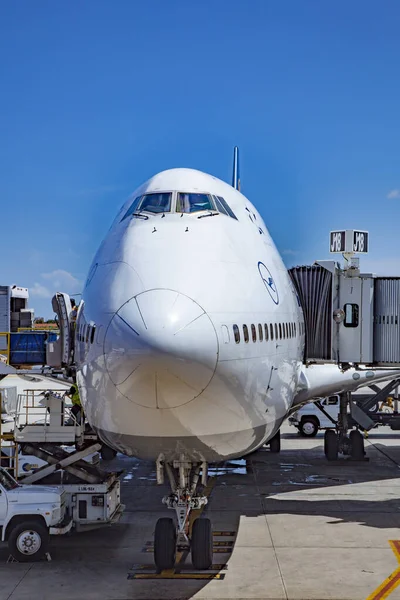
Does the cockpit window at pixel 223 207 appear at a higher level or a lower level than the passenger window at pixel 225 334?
higher

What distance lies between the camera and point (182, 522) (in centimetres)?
1298

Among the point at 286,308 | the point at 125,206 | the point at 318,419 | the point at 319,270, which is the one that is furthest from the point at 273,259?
the point at 318,419

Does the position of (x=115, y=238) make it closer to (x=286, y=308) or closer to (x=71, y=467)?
(x=286, y=308)

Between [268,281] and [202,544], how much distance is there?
4.89 meters

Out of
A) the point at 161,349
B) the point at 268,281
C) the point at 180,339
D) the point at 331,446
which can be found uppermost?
A: the point at 268,281

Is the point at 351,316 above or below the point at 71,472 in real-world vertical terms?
above

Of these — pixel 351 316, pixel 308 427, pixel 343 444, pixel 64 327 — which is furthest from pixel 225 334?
pixel 308 427

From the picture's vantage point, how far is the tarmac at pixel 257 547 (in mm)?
12938

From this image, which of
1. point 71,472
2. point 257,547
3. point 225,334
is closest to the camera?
point 225,334

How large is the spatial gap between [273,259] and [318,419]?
19.7 metres

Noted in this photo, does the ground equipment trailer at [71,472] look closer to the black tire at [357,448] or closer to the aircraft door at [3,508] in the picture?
the aircraft door at [3,508]

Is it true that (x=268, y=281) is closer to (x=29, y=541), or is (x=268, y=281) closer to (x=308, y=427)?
(x=29, y=541)

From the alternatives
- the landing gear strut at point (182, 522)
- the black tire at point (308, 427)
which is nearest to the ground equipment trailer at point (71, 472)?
the landing gear strut at point (182, 522)

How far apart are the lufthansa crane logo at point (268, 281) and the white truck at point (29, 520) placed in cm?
624
